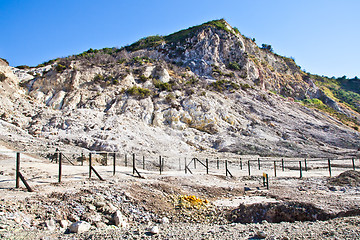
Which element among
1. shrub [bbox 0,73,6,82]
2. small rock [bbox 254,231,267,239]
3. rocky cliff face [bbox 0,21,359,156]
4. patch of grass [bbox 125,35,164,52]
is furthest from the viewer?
patch of grass [bbox 125,35,164,52]

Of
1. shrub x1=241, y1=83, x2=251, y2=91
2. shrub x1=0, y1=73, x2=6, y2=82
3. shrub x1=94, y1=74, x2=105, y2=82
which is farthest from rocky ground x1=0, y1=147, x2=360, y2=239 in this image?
shrub x1=241, y1=83, x2=251, y2=91

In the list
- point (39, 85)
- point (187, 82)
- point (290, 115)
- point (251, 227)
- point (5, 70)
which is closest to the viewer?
point (251, 227)

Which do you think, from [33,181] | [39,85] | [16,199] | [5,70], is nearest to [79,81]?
[39,85]

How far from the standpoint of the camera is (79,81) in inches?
1256

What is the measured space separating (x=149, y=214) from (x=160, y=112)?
2427 cm

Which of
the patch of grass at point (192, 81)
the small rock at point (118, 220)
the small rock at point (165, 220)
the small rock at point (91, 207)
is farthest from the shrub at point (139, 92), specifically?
the small rock at point (118, 220)

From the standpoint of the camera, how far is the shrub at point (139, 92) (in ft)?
106

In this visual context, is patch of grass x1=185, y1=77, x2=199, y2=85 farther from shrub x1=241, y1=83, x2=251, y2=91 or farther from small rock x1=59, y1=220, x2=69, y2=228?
small rock x1=59, y1=220, x2=69, y2=228

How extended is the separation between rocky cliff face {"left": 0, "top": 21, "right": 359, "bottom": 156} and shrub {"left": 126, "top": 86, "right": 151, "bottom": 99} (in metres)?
0.14

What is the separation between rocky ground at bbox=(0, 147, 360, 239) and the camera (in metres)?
4.68

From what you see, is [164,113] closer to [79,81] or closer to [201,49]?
[79,81]

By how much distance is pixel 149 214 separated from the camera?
253 inches

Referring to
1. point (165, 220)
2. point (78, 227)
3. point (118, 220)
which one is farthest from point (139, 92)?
point (78, 227)

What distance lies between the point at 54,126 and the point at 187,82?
73.4 ft
